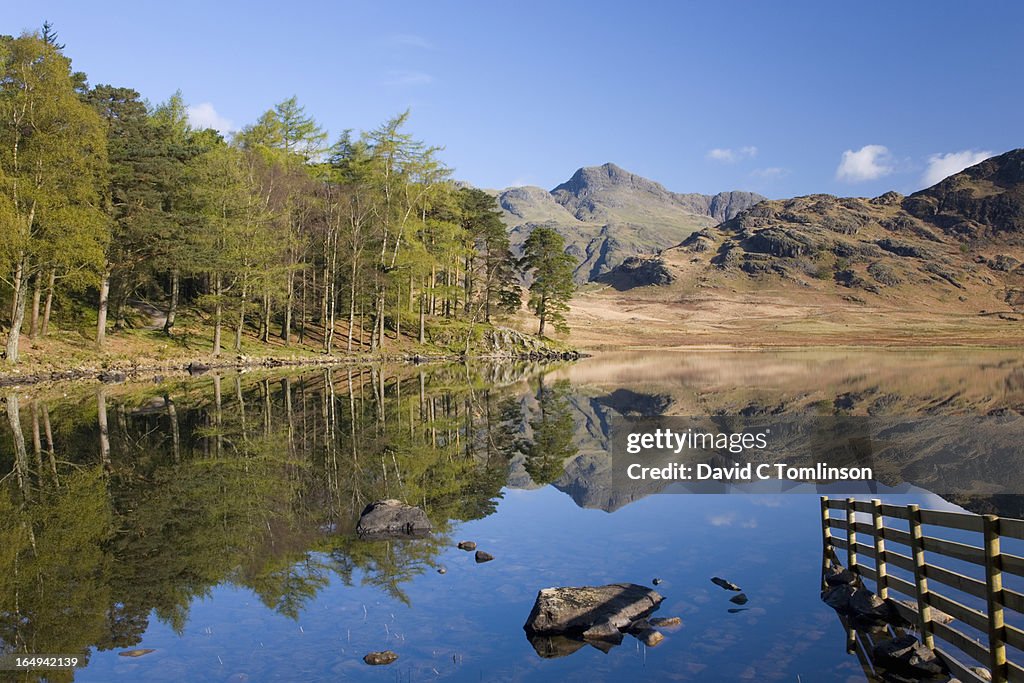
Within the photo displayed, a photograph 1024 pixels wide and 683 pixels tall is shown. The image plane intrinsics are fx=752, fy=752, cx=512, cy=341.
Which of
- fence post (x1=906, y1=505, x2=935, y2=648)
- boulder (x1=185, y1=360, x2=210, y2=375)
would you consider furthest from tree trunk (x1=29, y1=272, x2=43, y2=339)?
fence post (x1=906, y1=505, x2=935, y2=648)

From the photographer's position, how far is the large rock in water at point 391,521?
→ 576 inches

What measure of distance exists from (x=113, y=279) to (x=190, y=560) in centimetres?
5124

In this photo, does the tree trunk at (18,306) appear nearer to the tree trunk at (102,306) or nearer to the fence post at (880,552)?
the tree trunk at (102,306)

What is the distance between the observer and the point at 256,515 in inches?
621

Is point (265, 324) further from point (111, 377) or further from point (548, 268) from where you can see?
point (548, 268)

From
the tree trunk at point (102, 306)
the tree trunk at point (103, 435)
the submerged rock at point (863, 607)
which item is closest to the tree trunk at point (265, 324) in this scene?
the tree trunk at point (102, 306)

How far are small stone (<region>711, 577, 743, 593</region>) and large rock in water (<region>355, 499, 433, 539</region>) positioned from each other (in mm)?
5645

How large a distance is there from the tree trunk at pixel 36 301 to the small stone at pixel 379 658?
45.5 metres

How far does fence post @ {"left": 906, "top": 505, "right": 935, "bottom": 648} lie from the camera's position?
9.55m

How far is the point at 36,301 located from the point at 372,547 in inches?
1715

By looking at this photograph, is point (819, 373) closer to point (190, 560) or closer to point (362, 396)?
point (362, 396)

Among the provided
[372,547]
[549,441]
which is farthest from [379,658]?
[549,441]

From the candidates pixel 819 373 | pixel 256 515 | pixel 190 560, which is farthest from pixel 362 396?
pixel 819 373

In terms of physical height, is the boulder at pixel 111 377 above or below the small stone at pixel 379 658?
below
